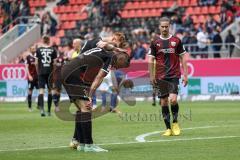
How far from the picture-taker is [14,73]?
34.8 meters

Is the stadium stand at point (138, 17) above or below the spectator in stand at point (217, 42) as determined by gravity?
above

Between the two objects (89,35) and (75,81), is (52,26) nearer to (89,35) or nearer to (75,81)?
(89,35)

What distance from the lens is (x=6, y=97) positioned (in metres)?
34.6

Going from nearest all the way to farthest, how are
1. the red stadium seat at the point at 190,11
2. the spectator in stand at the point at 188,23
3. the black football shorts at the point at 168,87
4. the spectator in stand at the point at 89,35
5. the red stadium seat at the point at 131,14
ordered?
the black football shorts at the point at 168,87 → the spectator in stand at the point at 89,35 → the spectator in stand at the point at 188,23 → the red stadium seat at the point at 190,11 → the red stadium seat at the point at 131,14

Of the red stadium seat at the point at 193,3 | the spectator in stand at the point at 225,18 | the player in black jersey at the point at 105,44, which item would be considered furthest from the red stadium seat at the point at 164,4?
the player in black jersey at the point at 105,44

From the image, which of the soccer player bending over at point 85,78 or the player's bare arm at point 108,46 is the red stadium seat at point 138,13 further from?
the player's bare arm at point 108,46

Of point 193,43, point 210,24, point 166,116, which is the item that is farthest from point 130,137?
point 210,24

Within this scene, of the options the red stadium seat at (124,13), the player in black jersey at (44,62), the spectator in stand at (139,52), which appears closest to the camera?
the player in black jersey at (44,62)

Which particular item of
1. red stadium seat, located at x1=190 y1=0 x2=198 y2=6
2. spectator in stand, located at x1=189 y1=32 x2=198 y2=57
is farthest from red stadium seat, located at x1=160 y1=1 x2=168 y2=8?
spectator in stand, located at x1=189 y1=32 x2=198 y2=57

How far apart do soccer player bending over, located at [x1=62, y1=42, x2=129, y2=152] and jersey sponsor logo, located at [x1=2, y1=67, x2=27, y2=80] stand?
841 inches

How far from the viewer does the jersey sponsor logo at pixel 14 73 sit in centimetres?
3454

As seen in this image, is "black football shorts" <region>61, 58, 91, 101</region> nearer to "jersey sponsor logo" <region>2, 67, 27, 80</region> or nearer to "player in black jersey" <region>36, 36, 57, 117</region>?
"player in black jersey" <region>36, 36, 57, 117</region>

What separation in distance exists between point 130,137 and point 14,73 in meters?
19.9

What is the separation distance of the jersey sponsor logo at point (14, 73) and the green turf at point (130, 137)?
10.5 m
